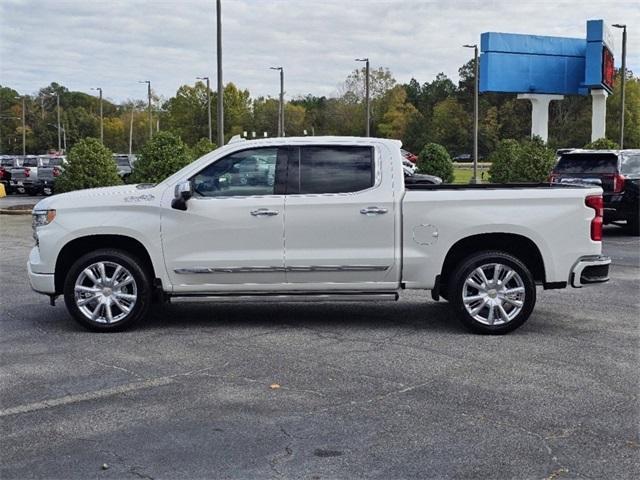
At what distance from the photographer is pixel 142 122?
4471 inches

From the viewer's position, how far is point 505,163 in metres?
27.8

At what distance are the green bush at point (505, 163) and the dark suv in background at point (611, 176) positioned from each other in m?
8.74

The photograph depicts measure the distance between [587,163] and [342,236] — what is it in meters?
11.3

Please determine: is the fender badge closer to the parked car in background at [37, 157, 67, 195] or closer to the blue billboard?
the parked car in background at [37, 157, 67, 195]

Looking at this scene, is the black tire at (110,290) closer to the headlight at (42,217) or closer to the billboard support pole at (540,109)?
the headlight at (42,217)

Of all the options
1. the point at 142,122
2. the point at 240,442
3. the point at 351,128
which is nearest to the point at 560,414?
the point at 240,442

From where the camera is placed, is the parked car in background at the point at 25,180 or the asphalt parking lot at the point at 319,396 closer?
the asphalt parking lot at the point at 319,396

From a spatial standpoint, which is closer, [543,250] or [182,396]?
[182,396]

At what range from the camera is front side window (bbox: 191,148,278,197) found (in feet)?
26.7

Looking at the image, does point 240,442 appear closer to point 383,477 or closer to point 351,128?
point 383,477

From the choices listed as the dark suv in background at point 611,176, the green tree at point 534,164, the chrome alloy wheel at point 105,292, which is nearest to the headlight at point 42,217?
the chrome alloy wheel at point 105,292

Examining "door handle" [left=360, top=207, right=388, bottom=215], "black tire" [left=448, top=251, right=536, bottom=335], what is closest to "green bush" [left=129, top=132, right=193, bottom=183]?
"door handle" [left=360, top=207, right=388, bottom=215]

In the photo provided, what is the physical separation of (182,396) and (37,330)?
9.72 feet

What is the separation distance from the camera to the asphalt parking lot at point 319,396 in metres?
4.72
